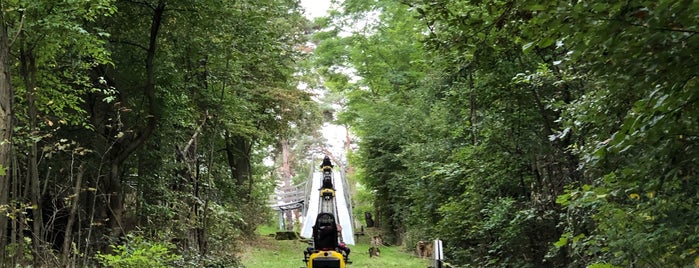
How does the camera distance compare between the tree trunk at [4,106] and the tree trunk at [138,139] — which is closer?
the tree trunk at [4,106]

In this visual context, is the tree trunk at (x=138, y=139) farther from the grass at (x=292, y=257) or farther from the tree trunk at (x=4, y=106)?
the grass at (x=292, y=257)

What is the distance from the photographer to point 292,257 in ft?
47.8

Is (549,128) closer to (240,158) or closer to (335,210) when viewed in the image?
(240,158)

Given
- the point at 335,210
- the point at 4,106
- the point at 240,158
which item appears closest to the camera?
the point at 4,106

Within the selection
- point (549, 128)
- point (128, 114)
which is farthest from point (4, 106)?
point (549, 128)

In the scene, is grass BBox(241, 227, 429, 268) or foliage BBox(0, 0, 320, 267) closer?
foliage BBox(0, 0, 320, 267)

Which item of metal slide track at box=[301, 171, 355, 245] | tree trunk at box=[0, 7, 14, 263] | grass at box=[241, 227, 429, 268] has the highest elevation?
tree trunk at box=[0, 7, 14, 263]

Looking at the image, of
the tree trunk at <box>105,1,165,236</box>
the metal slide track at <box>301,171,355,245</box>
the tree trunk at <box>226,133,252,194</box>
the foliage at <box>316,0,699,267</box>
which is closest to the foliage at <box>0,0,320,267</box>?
the tree trunk at <box>105,1,165,236</box>

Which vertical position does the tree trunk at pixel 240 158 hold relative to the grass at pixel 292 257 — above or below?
above

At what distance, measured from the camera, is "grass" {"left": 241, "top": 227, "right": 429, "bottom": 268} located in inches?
518

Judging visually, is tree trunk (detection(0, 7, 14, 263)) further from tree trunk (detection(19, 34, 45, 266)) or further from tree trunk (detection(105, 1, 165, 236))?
tree trunk (detection(105, 1, 165, 236))

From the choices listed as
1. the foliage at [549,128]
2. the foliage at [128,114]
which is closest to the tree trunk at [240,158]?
the foliage at [128,114]

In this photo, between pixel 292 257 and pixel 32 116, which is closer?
pixel 32 116

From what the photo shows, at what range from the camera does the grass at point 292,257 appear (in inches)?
518
